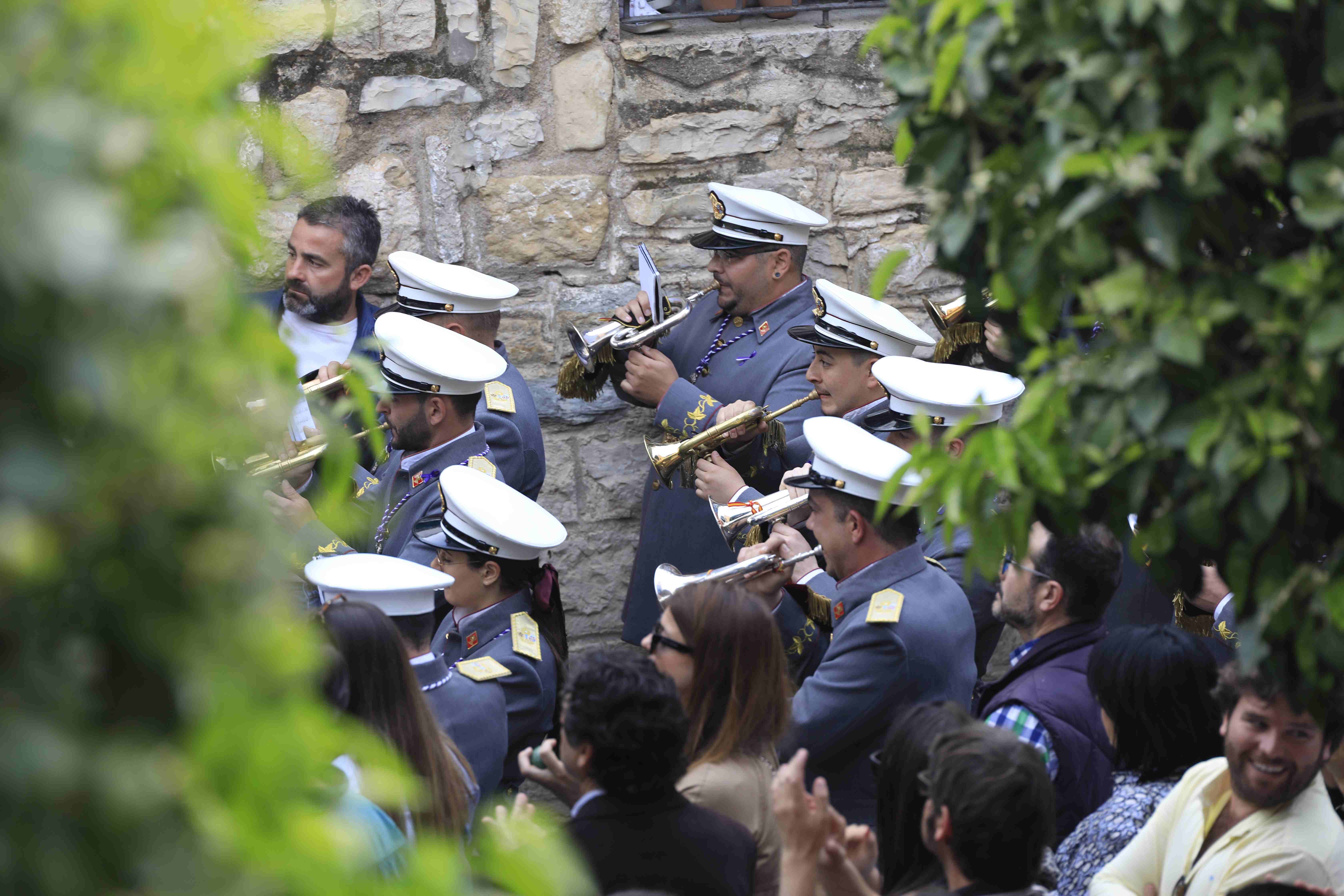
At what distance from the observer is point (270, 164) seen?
15.6ft

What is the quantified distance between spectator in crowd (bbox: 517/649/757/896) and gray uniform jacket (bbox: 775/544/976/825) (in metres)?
0.79

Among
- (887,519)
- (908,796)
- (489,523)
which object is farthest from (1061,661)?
(489,523)

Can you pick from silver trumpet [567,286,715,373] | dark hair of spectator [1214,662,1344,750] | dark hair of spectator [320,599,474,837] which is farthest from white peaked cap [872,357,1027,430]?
dark hair of spectator [320,599,474,837]

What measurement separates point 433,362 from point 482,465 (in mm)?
349

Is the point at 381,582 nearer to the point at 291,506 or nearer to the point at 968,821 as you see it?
the point at 291,506

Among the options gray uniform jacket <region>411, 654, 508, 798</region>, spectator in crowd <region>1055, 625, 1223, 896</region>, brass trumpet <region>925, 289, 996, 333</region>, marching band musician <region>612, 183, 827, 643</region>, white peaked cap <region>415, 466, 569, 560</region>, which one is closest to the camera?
spectator in crowd <region>1055, 625, 1223, 896</region>

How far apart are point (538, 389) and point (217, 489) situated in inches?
172

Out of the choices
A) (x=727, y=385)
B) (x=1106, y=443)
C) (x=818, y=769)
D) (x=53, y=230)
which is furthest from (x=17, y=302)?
(x=727, y=385)

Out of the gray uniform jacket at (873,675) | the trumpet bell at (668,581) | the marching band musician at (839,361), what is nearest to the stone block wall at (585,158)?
the marching band musician at (839,361)

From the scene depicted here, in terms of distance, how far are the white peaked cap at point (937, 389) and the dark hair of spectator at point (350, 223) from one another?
1.87m

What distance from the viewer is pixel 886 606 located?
325 centimetres

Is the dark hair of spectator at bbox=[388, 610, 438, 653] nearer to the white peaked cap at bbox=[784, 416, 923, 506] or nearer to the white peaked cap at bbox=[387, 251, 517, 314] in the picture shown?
the white peaked cap at bbox=[784, 416, 923, 506]

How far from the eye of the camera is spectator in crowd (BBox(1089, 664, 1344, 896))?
237 centimetres

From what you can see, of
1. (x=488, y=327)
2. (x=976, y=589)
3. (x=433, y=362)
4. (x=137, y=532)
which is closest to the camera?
(x=137, y=532)
